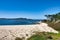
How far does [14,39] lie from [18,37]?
471 mm

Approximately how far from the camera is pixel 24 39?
15.8 meters

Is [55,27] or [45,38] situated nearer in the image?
[45,38]

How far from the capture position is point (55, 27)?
2478cm

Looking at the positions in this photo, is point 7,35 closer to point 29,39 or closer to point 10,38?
point 10,38

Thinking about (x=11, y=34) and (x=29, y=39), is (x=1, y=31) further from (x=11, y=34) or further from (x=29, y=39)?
(x=29, y=39)

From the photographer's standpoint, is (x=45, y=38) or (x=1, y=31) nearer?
(x=45, y=38)

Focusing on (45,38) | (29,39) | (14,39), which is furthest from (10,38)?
(45,38)

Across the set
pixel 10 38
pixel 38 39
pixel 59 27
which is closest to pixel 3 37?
pixel 10 38

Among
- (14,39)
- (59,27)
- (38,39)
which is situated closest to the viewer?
(38,39)

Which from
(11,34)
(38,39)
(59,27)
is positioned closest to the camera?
(38,39)

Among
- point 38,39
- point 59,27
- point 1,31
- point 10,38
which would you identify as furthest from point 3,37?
point 59,27

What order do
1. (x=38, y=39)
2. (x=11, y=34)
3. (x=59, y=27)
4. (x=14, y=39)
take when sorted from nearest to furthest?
(x=38, y=39)
(x=14, y=39)
(x=11, y=34)
(x=59, y=27)

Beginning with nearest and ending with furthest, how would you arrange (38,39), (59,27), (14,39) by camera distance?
(38,39), (14,39), (59,27)

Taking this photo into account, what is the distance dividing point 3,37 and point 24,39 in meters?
1.72
